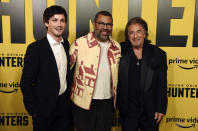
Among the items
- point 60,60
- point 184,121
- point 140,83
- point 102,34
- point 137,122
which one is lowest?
point 184,121

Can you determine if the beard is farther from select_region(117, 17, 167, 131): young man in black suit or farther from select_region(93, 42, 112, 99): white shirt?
select_region(117, 17, 167, 131): young man in black suit

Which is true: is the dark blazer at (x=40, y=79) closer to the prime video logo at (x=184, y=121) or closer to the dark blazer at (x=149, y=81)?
the dark blazer at (x=149, y=81)

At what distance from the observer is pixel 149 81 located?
1843 mm

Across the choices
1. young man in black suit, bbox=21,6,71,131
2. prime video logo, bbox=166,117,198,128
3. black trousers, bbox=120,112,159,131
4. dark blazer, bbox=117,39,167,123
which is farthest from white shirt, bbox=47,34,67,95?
prime video logo, bbox=166,117,198,128

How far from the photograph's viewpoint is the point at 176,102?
2490 mm

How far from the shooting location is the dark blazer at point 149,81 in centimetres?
185

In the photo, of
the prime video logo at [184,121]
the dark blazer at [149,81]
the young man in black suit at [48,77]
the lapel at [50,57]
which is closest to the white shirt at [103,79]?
the dark blazer at [149,81]

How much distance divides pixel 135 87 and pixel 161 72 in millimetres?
293

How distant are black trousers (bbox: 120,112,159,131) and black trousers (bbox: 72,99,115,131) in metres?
0.18

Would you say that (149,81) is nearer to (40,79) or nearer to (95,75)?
(95,75)

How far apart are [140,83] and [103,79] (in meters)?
0.33

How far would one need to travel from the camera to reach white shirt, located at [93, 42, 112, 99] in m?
1.83

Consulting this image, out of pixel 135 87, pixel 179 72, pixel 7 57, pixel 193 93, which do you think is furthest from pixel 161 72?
pixel 7 57

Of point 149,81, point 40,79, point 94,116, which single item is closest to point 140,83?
point 149,81
